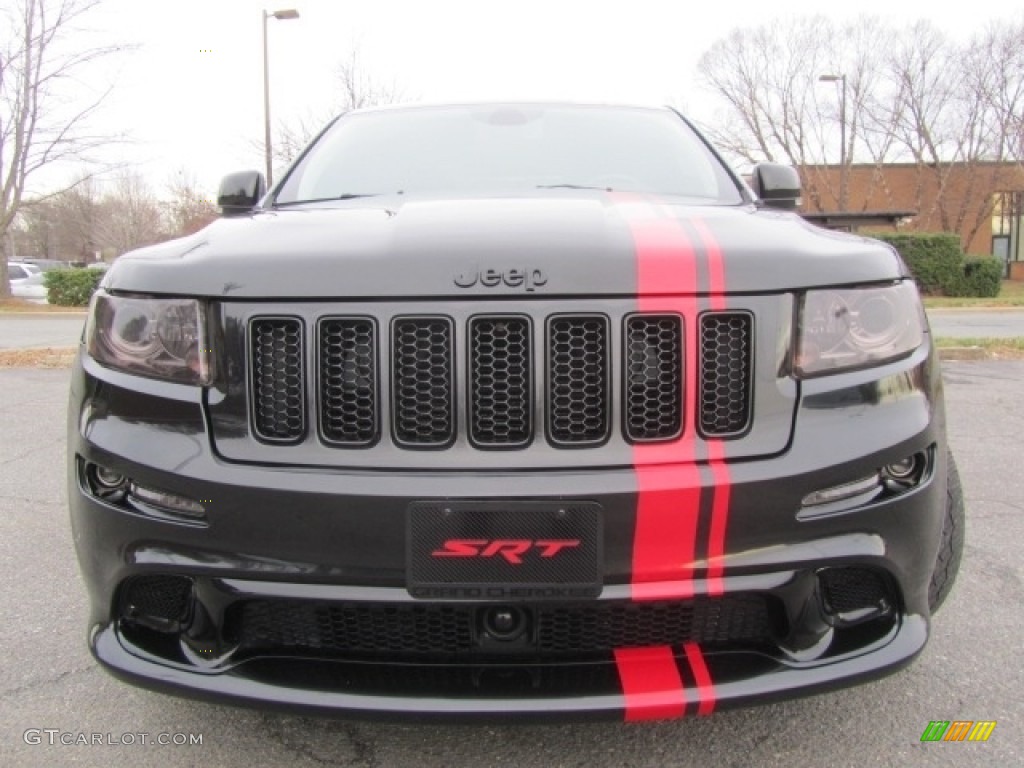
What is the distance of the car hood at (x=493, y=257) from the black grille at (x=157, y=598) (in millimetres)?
590

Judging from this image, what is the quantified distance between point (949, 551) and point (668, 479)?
99 centimetres

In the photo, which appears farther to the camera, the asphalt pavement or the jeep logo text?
the asphalt pavement

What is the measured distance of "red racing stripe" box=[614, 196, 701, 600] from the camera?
59.7 inches

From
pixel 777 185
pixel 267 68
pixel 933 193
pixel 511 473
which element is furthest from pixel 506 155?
pixel 933 193

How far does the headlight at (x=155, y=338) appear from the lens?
1659 millimetres

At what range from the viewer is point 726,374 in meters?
1.61

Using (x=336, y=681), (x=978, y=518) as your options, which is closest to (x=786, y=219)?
(x=336, y=681)

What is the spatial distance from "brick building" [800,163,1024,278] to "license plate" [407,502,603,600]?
1278 inches

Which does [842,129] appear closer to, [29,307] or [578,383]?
[29,307]

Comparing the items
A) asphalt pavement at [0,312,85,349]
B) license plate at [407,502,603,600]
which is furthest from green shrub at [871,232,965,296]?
license plate at [407,502,603,600]

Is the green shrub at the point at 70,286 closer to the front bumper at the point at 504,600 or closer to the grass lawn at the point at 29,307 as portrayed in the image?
the grass lawn at the point at 29,307

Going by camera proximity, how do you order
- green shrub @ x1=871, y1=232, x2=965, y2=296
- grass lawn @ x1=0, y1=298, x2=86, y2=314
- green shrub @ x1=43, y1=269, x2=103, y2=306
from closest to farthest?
grass lawn @ x1=0, y1=298, x2=86, y2=314 < green shrub @ x1=43, y1=269, x2=103, y2=306 < green shrub @ x1=871, y1=232, x2=965, y2=296

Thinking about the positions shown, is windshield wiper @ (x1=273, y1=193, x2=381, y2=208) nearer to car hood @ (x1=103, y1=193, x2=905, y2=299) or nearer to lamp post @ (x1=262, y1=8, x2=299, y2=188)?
car hood @ (x1=103, y1=193, x2=905, y2=299)

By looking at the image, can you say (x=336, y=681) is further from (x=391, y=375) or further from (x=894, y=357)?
(x=894, y=357)
